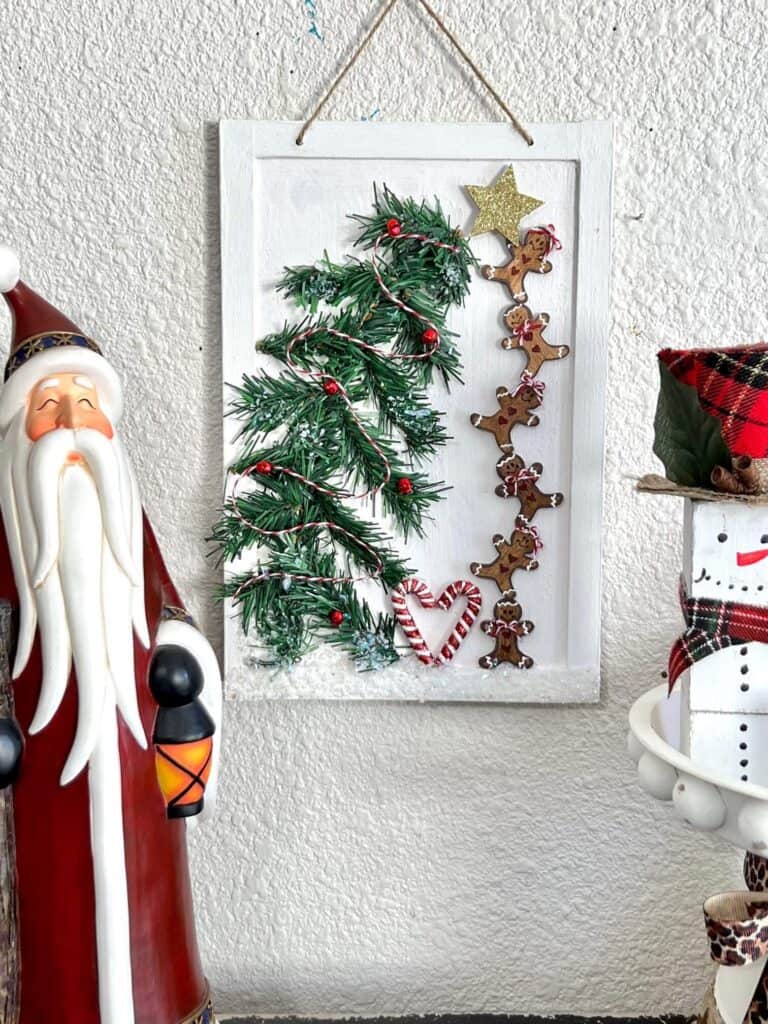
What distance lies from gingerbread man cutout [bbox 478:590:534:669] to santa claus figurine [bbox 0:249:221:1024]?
29 centimetres

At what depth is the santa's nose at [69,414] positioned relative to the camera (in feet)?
2.18

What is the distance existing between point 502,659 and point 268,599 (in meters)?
0.22

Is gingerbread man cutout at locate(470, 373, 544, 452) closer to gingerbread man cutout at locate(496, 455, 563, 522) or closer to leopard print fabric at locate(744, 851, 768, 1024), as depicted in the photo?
gingerbread man cutout at locate(496, 455, 563, 522)

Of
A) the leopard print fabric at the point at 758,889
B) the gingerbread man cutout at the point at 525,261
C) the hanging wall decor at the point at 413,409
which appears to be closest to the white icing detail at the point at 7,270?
the hanging wall decor at the point at 413,409

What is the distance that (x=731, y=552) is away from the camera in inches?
25.4

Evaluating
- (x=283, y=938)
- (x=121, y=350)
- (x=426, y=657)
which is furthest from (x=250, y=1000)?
(x=121, y=350)

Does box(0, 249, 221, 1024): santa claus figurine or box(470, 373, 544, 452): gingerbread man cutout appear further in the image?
box(470, 373, 544, 452): gingerbread man cutout

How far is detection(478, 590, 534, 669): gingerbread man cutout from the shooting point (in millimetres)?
882

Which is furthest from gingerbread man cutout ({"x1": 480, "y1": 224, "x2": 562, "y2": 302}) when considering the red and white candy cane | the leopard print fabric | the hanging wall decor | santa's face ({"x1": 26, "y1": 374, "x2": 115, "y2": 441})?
the leopard print fabric

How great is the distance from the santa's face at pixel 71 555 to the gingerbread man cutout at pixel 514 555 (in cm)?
34

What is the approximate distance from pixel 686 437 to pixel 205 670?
0.38 metres

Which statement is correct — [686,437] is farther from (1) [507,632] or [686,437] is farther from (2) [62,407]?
(2) [62,407]

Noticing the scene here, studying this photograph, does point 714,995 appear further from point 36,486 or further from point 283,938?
point 36,486

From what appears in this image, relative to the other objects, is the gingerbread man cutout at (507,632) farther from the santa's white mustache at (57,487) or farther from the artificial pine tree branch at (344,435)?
the santa's white mustache at (57,487)
